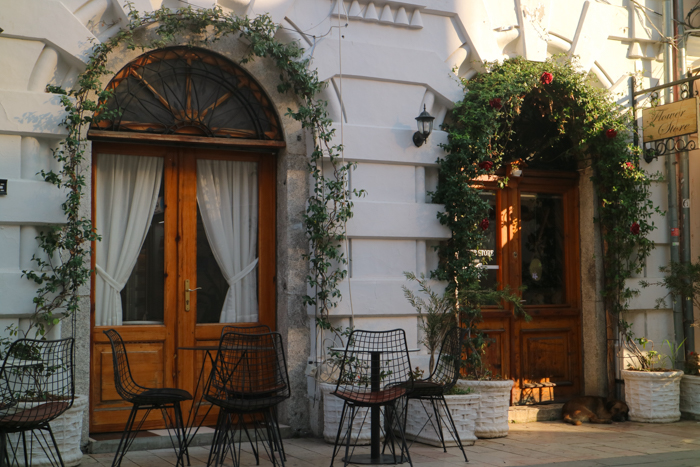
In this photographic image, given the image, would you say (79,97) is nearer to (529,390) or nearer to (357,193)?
(357,193)

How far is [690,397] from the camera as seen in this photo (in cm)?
773

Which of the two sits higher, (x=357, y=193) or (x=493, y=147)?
(x=493, y=147)

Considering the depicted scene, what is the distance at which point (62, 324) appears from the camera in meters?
5.67

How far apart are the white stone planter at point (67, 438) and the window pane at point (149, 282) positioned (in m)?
1.10

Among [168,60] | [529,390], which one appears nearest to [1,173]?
[168,60]

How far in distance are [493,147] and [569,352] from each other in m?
2.61

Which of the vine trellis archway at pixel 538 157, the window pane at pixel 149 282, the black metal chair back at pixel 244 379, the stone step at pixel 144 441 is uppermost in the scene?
the vine trellis archway at pixel 538 157

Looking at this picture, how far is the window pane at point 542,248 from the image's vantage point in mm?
8148

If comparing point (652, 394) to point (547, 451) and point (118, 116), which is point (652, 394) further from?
point (118, 116)

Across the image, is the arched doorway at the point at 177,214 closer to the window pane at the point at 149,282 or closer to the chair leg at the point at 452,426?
the window pane at the point at 149,282

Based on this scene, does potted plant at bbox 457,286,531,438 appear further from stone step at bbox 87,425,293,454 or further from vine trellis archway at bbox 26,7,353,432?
stone step at bbox 87,425,293,454

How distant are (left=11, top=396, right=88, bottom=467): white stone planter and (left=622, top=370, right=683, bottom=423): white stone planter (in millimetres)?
5409

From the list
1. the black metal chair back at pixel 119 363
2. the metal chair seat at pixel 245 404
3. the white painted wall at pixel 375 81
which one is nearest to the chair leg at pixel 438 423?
the white painted wall at pixel 375 81

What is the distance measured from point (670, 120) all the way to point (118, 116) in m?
5.55
